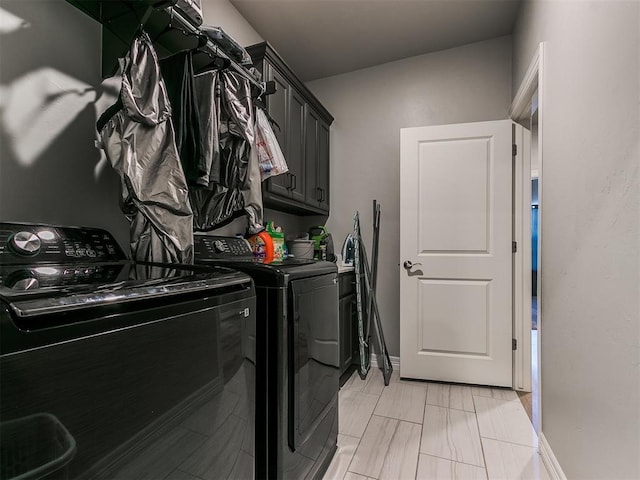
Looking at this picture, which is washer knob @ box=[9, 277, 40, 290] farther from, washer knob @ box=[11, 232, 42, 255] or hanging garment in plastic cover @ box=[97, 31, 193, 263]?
hanging garment in plastic cover @ box=[97, 31, 193, 263]

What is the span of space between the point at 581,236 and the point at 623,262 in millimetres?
330

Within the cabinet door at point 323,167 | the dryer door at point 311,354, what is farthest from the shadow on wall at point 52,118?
the cabinet door at point 323,167

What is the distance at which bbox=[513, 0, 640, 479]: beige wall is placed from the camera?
3.22ft

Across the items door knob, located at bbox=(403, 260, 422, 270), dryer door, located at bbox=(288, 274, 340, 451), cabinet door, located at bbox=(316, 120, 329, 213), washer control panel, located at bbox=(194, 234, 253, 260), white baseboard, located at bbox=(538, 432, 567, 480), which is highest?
cabinet door, located at bbox=(316, 120, 329, 213)

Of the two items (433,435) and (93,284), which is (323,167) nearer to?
(433,435)

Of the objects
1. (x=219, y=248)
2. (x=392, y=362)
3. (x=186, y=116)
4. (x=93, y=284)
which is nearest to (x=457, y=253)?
(x=392, y=362)

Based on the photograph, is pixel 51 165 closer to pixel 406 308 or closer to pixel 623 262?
pixel 623 262

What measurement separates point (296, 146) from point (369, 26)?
1.07 m

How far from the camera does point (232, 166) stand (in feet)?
5.28

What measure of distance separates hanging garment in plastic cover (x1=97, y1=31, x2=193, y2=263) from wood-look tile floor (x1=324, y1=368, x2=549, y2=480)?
1314 millimetres

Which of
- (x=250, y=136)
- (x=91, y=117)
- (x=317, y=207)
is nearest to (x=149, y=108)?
(x=91, y=117)

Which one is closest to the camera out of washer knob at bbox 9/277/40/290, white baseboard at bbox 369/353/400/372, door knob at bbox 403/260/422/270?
washer knob at bbox 9/277/40/290

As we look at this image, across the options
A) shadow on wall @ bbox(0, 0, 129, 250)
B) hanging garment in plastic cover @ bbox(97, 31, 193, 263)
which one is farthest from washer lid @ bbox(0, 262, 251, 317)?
shadow on wall @ bbox(0, 0, 129, 250)

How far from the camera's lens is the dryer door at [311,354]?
1253mm
